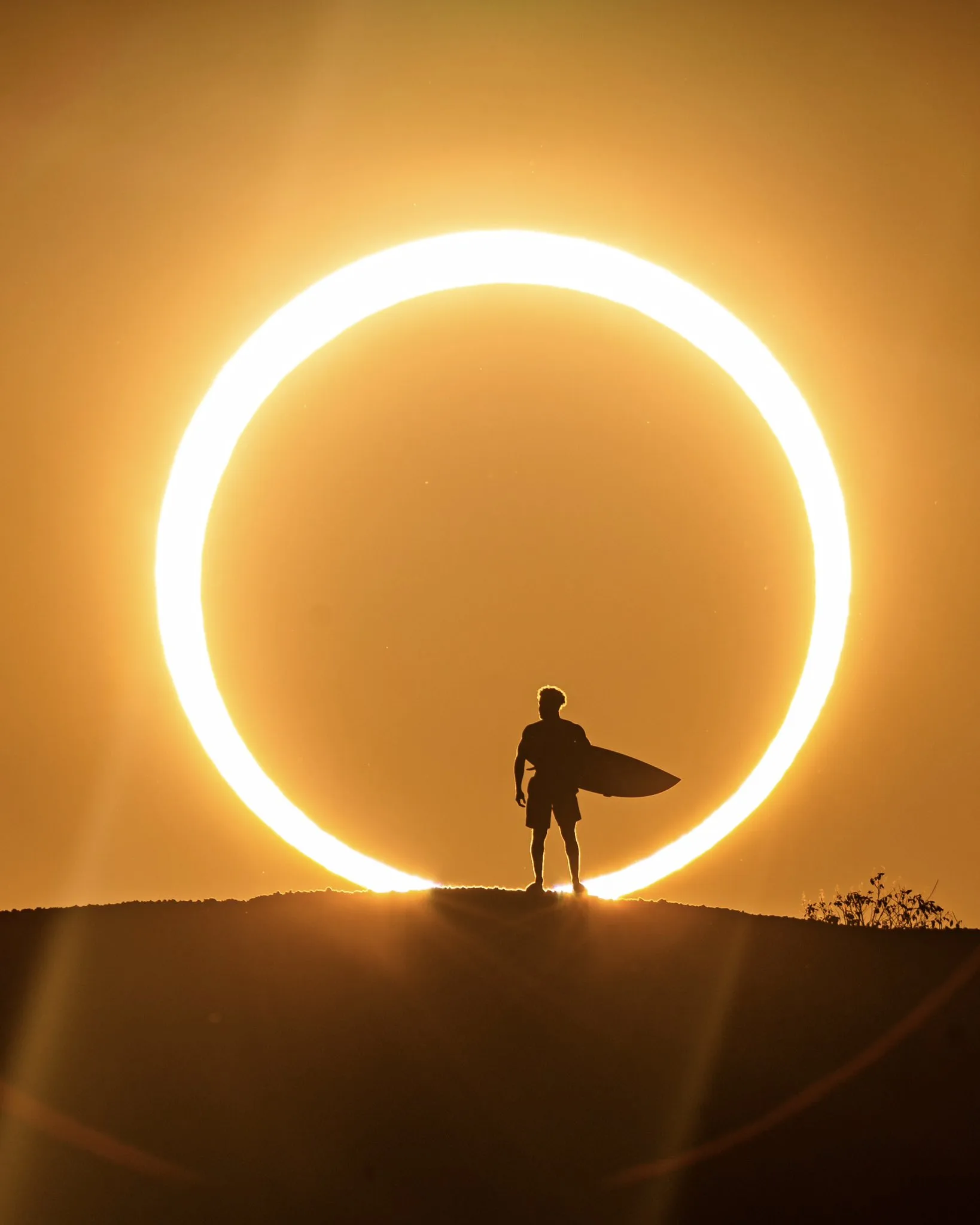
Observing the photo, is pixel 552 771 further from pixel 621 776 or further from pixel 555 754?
pixel 621 776

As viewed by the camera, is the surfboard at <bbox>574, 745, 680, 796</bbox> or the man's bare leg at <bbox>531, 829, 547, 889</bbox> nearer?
the man's bare leg at <bbox>531, 829, 547, 889</bbox>

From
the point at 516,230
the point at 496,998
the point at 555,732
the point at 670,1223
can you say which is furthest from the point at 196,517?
the point at 670,1223

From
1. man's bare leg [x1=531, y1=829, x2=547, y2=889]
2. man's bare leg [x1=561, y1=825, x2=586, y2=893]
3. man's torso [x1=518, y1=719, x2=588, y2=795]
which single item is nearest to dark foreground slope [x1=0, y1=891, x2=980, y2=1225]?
man's bare leg [x1=561, y1=825, x2=586, y2=893]

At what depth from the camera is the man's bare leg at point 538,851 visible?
41.1 feet

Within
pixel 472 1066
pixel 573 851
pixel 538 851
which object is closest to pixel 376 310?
pixel 538 851

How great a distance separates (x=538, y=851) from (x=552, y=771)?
831mm

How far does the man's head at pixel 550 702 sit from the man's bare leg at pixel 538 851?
1.09 metres

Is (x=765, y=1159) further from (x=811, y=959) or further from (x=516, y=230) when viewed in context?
(x=516, y=230)

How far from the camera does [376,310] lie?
16.9 metres

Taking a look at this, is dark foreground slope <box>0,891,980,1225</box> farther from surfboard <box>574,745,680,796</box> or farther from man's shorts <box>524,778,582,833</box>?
surfboard <box>574,745,680,796</box>

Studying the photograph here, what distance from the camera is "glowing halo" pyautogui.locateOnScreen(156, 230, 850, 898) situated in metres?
16.0

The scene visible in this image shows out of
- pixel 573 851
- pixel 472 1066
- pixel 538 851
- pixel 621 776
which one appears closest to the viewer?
pixel 472 1066

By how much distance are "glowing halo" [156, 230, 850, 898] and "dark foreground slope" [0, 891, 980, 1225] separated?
14.9ft

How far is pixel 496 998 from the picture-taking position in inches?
389
